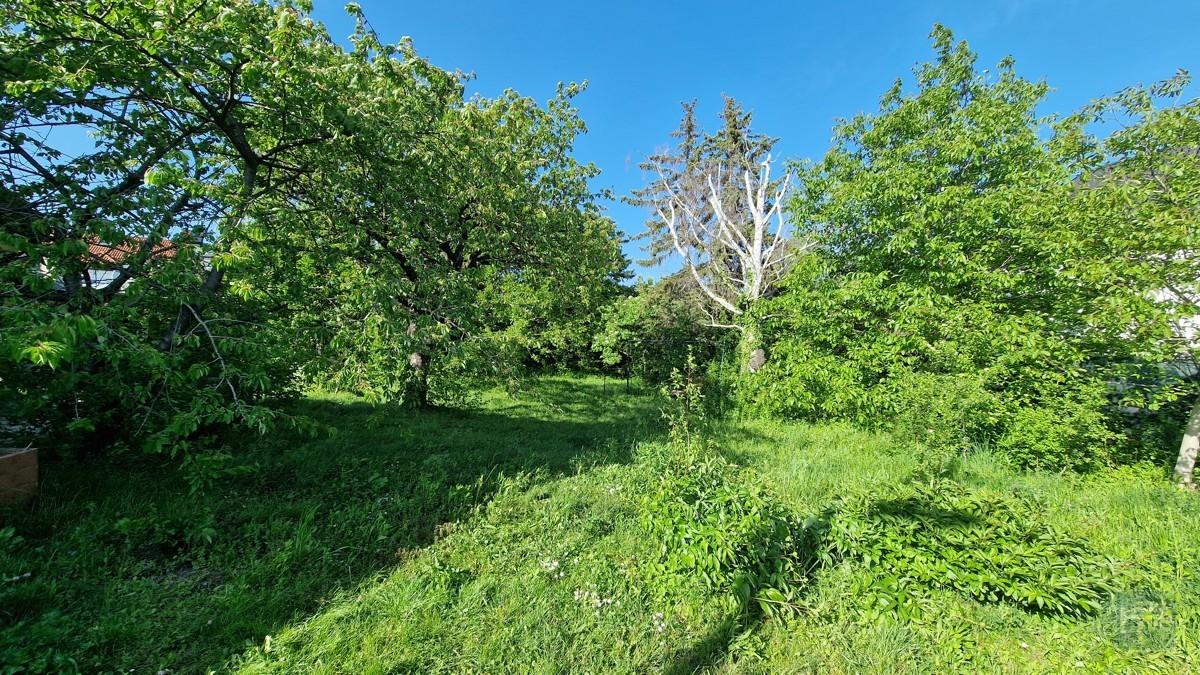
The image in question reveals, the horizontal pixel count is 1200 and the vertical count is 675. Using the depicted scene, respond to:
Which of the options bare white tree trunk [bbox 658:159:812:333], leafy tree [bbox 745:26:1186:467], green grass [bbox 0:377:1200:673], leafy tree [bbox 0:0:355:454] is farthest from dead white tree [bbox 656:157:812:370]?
leafy tree [bbox 0:0:355:454]

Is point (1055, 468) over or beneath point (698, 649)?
over

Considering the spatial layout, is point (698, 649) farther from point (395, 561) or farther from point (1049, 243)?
point (1049, 243)

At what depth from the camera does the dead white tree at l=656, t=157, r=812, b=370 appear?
1227cm

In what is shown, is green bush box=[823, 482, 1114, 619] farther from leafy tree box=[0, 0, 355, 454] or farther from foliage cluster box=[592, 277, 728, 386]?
foliage cluster box=[592, 277, 728, 386]

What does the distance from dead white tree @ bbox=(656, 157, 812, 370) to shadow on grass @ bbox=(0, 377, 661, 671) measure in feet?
29.4

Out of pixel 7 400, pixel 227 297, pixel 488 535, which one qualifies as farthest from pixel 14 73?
pixel 488 535

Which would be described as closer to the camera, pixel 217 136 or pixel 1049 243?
pixel 217 136

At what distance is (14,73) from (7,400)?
2.36 metres

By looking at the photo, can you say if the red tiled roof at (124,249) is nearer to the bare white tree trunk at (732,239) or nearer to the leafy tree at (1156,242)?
the leafy tree at (1156,242)

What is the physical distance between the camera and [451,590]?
8.80 ft

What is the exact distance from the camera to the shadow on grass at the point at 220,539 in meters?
2.08

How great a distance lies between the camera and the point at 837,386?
22.6 feet

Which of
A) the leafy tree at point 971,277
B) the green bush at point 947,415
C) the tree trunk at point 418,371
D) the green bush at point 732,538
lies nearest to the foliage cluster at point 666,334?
the leafy tree at point 971,277

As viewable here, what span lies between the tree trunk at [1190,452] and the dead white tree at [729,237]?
24.0ft
